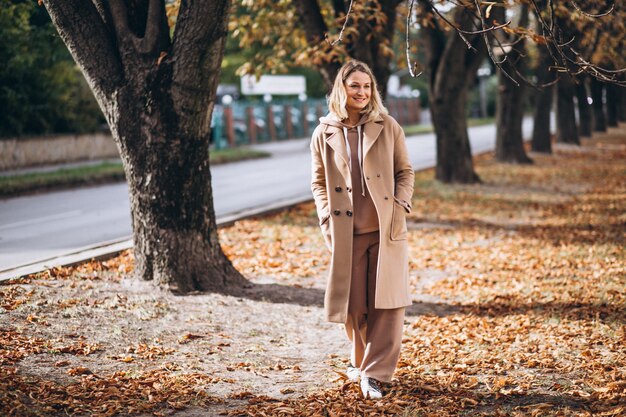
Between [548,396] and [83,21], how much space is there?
511cm

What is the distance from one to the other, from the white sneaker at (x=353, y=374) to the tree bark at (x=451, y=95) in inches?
495

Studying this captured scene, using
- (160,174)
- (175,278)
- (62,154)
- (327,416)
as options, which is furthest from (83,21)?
(62,154)

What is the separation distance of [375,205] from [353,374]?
4.21 ft

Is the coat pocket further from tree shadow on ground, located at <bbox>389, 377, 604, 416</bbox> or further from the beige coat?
tree shadow on ground, located at <bbox>389, 377, 604, 416</bbox>

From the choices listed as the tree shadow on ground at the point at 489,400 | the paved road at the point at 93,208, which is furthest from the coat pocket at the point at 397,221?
the paved road at the point at 93,208

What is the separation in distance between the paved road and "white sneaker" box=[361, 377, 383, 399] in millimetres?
5299

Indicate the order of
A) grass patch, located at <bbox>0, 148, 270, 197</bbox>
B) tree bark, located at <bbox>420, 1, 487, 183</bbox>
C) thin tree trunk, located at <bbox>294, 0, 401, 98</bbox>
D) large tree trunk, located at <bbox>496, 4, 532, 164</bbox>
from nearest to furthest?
thin tree trunk, located at <bbox>294, 0, 401, 98</bbox>
tree bark, located at <bbox>420, 1, 487, 183</bbox>
grass patch, located at <bbox>0, 148, 270, 197</bbox>
large tree trunk, located at <bbox>496, 4, 532, 164</bbox>

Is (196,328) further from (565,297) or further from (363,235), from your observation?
(565,297)

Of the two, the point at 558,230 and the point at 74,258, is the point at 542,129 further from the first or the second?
the point at 74,258

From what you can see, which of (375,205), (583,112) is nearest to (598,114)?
(583,112)

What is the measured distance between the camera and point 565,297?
772 cm

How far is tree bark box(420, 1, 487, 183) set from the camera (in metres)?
17.0

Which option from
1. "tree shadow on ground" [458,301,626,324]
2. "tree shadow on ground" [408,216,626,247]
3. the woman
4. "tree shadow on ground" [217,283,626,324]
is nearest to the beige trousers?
the woman

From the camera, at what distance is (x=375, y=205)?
486 cm
